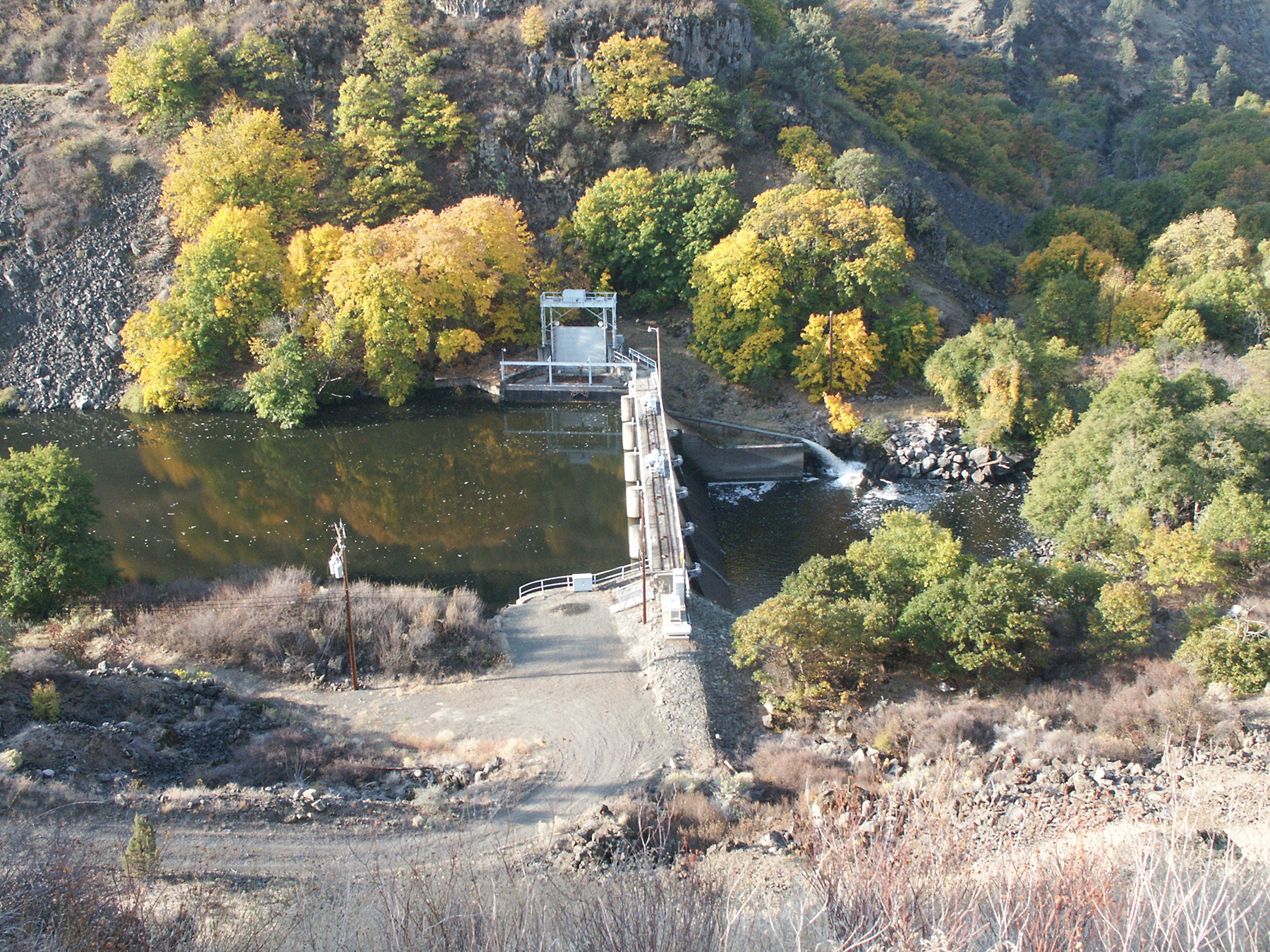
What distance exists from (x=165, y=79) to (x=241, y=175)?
407 inches

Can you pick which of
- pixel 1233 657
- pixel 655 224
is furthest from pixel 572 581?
pixel 655 224

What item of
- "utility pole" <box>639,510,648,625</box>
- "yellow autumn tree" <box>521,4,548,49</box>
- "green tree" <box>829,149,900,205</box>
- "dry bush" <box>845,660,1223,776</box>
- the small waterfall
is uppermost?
"yellow autumn tree" <box>521,4,548,49</box>

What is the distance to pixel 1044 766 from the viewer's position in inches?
735

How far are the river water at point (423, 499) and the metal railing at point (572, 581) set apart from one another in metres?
0.80

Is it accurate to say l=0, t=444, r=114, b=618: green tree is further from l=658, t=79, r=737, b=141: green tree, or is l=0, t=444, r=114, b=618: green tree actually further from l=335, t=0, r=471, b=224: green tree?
l=658, t=79, r=737, b=141: green tree

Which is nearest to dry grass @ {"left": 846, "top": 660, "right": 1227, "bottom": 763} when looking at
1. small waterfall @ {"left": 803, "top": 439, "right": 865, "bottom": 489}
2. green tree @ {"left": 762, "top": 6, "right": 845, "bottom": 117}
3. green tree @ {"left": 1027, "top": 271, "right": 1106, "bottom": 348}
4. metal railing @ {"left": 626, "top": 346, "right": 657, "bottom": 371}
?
small waterfall @ {"left": 803, "top": 439, "right": 865, "bottom": 489}

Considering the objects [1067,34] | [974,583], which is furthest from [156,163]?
[1067,34]

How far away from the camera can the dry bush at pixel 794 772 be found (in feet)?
60.2

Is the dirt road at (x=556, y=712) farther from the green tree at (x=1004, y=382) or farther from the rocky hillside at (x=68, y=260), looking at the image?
the rocky hillside at (x=68, y=260)

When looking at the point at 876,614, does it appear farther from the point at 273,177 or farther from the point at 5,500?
the point at 273,177

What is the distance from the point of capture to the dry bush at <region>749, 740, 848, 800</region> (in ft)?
60.2

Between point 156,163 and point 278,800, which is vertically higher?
point 156,163

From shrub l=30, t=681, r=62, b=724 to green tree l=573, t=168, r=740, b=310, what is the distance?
3526 centimetres

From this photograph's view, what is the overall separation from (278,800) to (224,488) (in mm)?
22818
